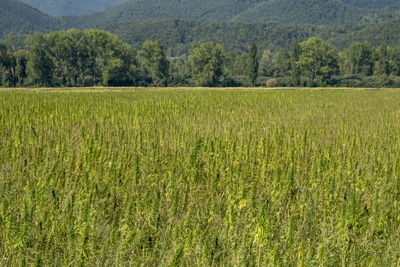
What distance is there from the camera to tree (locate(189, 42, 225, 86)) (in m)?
79.1

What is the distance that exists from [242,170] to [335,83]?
81.3m

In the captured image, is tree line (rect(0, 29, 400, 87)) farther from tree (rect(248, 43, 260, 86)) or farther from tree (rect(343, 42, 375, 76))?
tree (rect(343, 42, 375, 76))

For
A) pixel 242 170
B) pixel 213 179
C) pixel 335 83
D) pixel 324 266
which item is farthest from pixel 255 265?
pixel 335 83

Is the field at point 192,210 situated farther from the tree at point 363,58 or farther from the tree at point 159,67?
Answer: the tree at point 363,58

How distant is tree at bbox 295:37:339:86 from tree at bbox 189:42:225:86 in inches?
695

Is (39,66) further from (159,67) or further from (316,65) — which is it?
(316,65)

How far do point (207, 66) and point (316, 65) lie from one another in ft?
82.2

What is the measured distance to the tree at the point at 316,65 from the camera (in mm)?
78938

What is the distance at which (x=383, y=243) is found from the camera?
335cm

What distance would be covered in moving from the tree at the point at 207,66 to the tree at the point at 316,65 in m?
17.7

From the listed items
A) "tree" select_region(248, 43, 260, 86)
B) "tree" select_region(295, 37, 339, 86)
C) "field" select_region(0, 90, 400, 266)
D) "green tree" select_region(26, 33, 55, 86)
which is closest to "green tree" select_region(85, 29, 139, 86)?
"green tree" select_region(26, 33, 55, 86)

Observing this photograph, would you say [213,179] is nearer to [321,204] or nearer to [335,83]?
[321,204]

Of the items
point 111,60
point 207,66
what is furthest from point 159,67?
point 207,66

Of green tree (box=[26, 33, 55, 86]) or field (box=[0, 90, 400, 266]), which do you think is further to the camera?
green tree (box=[26, 33, 55, 86])
